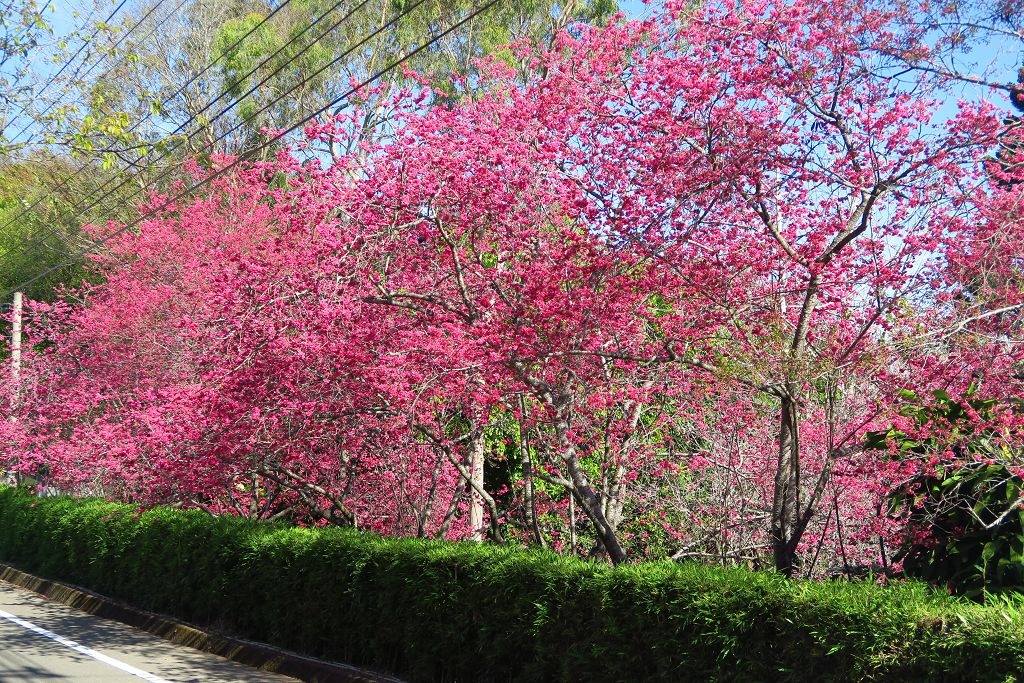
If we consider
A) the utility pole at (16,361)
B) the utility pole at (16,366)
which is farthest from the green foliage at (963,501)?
the utility pole at (16,361)

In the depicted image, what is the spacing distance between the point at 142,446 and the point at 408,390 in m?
5.58

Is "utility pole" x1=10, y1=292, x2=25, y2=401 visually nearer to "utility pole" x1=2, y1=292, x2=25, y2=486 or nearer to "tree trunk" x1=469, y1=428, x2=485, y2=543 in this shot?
"utility pole" x1=2, y1=292, x2=25, y2=486

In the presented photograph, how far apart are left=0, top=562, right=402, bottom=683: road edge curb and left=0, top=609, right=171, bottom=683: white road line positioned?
3.84 feet

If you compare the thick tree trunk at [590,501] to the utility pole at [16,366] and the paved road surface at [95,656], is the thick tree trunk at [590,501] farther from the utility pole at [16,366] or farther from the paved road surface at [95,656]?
the utility pole at [16,366]

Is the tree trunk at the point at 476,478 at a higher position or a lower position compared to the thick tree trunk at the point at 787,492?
higher

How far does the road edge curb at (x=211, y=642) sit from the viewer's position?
34.3 feet

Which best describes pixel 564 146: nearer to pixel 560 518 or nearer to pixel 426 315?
pixel 426 315

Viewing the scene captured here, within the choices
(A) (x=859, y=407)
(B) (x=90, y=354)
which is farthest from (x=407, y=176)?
(B) (x=90, y=354)

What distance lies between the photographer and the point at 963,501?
27.1 feet

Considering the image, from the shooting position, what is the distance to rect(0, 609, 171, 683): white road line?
10664 mm

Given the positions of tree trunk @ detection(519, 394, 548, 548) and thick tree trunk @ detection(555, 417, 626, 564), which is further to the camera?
tree trunk @ detection(519, 394, 548, 548)

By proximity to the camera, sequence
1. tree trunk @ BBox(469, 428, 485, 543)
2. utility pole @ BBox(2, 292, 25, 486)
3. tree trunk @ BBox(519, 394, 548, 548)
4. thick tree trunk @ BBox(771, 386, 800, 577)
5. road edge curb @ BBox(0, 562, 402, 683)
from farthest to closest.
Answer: utility pole @ BBox(2, 292, 25, 486), tree trunk @ BBox(469, 428, 485, 543), tree trunk @ BBox(519, 394, 548, 548), road edge curb @ BBox(0, 562, 402, 683), thick tree trunk @ BBox(771, 386, 800, 577)

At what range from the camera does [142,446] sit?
14680 mm

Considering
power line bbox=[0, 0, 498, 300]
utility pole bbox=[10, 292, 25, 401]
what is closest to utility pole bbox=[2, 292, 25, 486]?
utility pole bbox=[10, 292, 25, 401]
